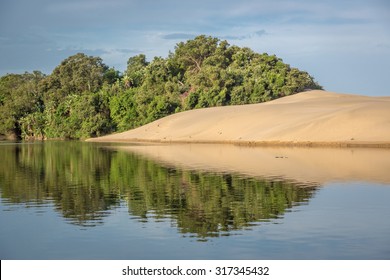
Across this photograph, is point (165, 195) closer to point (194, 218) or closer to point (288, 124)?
point (194, 218)

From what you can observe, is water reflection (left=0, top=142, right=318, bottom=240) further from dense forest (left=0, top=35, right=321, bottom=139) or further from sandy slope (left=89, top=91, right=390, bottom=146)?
dense forest (left=0, top=35, right=321, bottom=139)

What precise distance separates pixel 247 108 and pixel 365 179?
57697mm

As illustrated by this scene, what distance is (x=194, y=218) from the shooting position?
713 inches

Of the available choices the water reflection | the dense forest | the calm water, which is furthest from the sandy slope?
the calm water

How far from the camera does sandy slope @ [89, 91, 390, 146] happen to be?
193 ft

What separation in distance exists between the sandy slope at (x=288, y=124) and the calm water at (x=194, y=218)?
99.1ft

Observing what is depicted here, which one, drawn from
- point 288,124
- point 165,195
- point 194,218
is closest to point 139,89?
point 288,124

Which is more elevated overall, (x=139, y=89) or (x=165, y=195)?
(x=139, y=89)

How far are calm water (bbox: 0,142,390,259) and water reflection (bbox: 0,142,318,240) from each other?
0.11ft

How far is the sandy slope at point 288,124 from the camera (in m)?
58.7

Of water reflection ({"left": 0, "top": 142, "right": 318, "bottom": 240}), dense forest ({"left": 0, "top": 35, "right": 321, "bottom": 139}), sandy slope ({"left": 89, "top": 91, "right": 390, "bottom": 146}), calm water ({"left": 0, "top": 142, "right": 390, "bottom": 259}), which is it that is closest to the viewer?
calm water ({"left": 0, "top": 142, "right": 390, "bottom": 259})

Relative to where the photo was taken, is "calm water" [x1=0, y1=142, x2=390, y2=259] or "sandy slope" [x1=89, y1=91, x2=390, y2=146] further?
"sandy slope" [x1=89, y1=91, x2=390, y2=146]

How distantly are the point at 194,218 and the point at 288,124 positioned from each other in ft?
165
